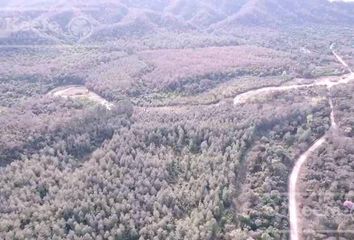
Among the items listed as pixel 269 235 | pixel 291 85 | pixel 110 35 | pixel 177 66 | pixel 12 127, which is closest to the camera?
pixel 269 235

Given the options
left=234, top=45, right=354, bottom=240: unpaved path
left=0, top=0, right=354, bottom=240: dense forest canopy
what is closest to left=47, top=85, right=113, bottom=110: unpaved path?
left=0, top=0, right=354, bottom=240: dense forest canopy

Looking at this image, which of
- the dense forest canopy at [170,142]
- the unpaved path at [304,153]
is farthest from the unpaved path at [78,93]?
the unpaved path at [304,153]

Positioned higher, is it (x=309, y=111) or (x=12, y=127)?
(x=309, y=111)

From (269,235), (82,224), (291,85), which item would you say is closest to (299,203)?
(269,235)

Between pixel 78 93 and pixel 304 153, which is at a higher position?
pixel 304 153

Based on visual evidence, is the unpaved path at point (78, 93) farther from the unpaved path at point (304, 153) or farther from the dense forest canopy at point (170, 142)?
the unpaved path at point (304, 153)

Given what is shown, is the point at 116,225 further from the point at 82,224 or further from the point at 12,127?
the point at 12,127

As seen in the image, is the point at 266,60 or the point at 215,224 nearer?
the point at 215,224

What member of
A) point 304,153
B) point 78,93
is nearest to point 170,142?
point 304,153

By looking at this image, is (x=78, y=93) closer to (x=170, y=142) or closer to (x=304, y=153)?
(x=170, y=142)
